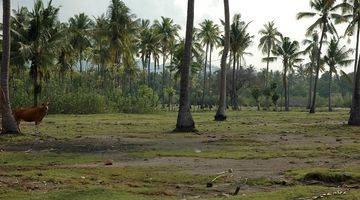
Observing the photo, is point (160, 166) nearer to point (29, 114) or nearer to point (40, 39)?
point (29, 114)

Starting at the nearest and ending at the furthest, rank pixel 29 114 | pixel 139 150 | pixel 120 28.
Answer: pixel 139 150 < pixel 29 114 < pixel 120 28

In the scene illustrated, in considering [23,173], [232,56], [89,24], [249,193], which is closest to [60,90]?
[89,24]

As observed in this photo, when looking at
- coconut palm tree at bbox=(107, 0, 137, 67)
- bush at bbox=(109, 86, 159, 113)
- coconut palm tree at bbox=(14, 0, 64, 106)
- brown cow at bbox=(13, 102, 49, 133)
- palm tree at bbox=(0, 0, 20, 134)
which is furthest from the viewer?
coconut palm tree at bbox=(107, 0, 137, 67)

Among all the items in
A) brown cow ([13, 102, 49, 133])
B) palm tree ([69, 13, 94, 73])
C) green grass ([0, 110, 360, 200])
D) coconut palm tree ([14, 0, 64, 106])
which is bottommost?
green grass ([0, 110, 360, 200])

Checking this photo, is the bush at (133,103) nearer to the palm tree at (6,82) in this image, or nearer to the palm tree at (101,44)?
the palm tree at (101,44)

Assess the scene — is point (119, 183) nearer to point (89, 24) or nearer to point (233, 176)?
point (233, 176)

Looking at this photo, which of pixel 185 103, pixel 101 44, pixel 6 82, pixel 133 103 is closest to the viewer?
pixel 6 82

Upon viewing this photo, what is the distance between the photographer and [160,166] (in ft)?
50.3

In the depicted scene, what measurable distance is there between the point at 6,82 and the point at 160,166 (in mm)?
10479

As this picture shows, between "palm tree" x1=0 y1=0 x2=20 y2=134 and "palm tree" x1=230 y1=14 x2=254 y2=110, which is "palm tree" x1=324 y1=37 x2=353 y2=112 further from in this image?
"palm tree" x1=0 y1=0 x2=20 y2=134

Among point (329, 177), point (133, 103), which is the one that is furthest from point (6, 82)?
point (133, 103)

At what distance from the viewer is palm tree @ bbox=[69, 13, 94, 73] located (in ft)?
238

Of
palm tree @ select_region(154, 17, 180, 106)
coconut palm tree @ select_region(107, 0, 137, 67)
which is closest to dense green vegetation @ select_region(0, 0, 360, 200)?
coconut palm tree @ select_region(107, 0, 137, 67)

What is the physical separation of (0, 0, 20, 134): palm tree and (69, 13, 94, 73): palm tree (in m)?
49.3
